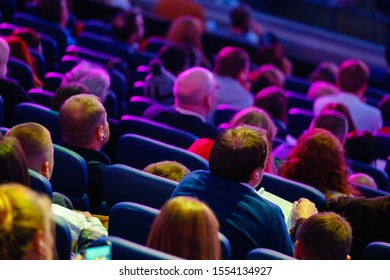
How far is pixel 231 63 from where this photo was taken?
730 centimetres

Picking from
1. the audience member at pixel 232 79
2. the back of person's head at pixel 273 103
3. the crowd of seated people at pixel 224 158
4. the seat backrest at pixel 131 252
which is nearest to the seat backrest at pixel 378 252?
the crowd of seated people at pixel 224 158

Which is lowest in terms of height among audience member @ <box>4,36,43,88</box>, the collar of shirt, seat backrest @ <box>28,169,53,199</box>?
the collar of shirt

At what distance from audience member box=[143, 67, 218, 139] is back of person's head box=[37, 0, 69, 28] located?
2.51 m

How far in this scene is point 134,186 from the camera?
13.5ft

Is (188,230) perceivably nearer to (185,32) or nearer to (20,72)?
(20,72)

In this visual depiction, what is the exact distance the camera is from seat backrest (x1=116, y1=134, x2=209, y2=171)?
4695 mm

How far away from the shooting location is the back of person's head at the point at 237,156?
3.80 m

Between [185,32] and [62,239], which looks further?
[185,32]

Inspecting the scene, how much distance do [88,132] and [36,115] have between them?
1.81 feet

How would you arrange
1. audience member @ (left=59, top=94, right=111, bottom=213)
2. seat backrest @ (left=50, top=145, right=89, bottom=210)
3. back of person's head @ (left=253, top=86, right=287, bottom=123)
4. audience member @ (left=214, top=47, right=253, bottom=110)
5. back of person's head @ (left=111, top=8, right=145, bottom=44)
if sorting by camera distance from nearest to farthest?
seat backrest @ (left=50, top=145, right=89, bottom=210) → audience member @ (left=59, top=94, right=111, bottom=213) → back of person's head @ (left=253, top=86, right=287, bottom=123) → audience member @ (left=214, top=47, right=253, bottom=110) → back of person's head @ (left=111, top=8, right=145, bottom=44)

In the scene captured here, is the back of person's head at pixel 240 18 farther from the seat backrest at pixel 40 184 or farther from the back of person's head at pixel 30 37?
the seat backrest at pixel 40 184

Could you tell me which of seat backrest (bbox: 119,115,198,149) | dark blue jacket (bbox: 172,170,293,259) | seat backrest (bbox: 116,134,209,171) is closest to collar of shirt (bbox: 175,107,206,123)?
seat backrest (bbox: 119,115,198,149)

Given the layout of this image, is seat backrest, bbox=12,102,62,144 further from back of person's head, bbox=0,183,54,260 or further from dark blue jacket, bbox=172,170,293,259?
back of person's head, bbox=0,183,54,260

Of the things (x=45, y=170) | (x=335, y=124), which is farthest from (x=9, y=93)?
(x=335, y=124)
